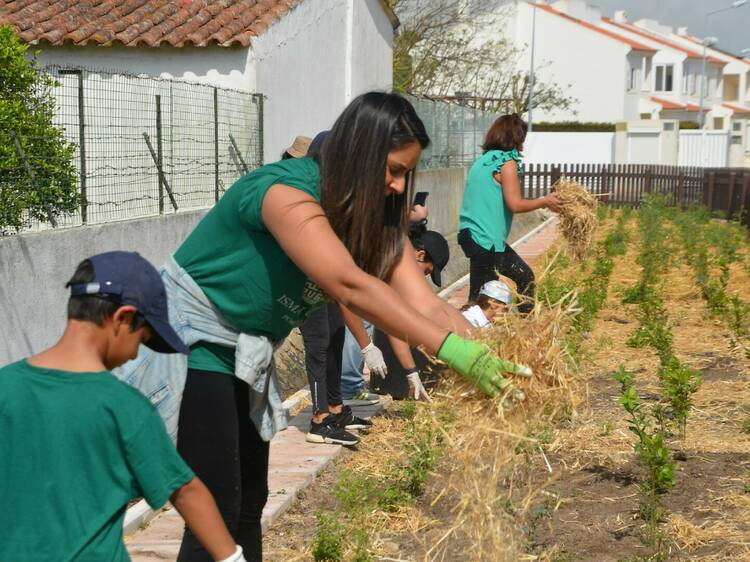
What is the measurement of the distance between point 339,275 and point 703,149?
5274 cm

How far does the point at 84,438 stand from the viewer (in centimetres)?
252

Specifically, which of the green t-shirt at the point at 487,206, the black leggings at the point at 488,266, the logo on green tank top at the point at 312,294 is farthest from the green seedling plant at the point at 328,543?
the green t-shirt at the point at 487,206

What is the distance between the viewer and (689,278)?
14578 millimetres

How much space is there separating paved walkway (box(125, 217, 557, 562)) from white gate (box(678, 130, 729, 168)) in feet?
157

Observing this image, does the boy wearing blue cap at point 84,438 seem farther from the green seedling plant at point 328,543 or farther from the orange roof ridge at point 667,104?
the orange roof ridge at point 667,104

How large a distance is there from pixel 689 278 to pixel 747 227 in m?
9.60

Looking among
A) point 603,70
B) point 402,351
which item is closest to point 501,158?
point 402,351

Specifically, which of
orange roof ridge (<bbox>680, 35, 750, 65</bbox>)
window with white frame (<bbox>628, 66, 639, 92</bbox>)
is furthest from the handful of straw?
orange roof ridge (<bbox>680, 35, 750, 65</bbox>)

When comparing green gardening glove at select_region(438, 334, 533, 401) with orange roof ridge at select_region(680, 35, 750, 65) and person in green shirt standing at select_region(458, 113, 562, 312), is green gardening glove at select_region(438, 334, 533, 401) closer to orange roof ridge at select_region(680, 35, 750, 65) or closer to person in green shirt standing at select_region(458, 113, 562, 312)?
person in green shirt standing at select_region(458, 113, 562, 312)

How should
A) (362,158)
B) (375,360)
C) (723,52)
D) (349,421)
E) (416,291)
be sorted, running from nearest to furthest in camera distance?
(362,158)
(416,291)
(375,360)
(349,421)
(723,52)

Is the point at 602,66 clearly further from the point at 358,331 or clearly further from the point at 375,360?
the point at 375,360

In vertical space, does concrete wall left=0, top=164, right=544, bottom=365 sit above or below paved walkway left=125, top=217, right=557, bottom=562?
above

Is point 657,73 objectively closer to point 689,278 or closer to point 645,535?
point 689,278

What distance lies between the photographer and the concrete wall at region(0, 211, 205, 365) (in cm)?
650
